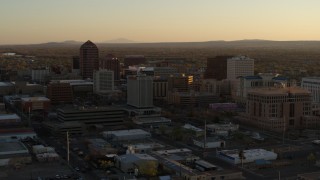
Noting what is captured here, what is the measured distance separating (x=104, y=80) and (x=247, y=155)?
39.9 m

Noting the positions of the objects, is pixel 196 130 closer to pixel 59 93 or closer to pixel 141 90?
pixel 141 90

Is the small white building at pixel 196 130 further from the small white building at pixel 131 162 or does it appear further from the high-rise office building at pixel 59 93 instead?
the high-rise office building at pixel 59 93

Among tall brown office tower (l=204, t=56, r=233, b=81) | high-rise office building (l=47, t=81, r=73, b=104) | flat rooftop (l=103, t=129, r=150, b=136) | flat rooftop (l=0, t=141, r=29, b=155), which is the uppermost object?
tall brown office tower (l=204, t=56, r=233, b=81)

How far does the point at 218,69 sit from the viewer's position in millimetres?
81188

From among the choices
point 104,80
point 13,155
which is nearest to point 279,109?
point 13,155

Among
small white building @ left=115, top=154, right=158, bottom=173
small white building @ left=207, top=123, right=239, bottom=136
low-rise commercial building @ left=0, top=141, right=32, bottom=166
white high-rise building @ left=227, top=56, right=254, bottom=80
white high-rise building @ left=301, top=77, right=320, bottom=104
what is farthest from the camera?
white high-rise building @ left=227, top=56, right=254, bottom=80

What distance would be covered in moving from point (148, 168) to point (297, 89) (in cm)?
2237

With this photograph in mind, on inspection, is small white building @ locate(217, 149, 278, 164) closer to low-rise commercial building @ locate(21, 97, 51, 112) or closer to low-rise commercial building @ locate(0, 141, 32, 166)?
low-rise commercial building @ locate(0, 141, 32, 166)

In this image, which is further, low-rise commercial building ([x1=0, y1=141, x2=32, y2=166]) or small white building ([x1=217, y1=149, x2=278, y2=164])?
small white building ([x1=217, y1=149, x2=278, y2=164])

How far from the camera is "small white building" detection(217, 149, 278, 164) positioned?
107 ft

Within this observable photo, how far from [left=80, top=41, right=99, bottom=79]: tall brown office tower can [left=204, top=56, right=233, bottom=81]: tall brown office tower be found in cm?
1906

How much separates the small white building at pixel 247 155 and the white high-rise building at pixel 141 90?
63.6 feet

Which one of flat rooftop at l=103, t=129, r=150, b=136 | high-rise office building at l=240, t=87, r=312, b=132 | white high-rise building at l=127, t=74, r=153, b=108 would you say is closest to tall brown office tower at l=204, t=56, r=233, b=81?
white high-rise building at l=127, t=74, r=153, b=108

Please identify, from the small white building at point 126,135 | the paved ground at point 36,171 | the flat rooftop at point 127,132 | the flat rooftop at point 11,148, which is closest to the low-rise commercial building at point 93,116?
the flat rooftop at point 127,132
